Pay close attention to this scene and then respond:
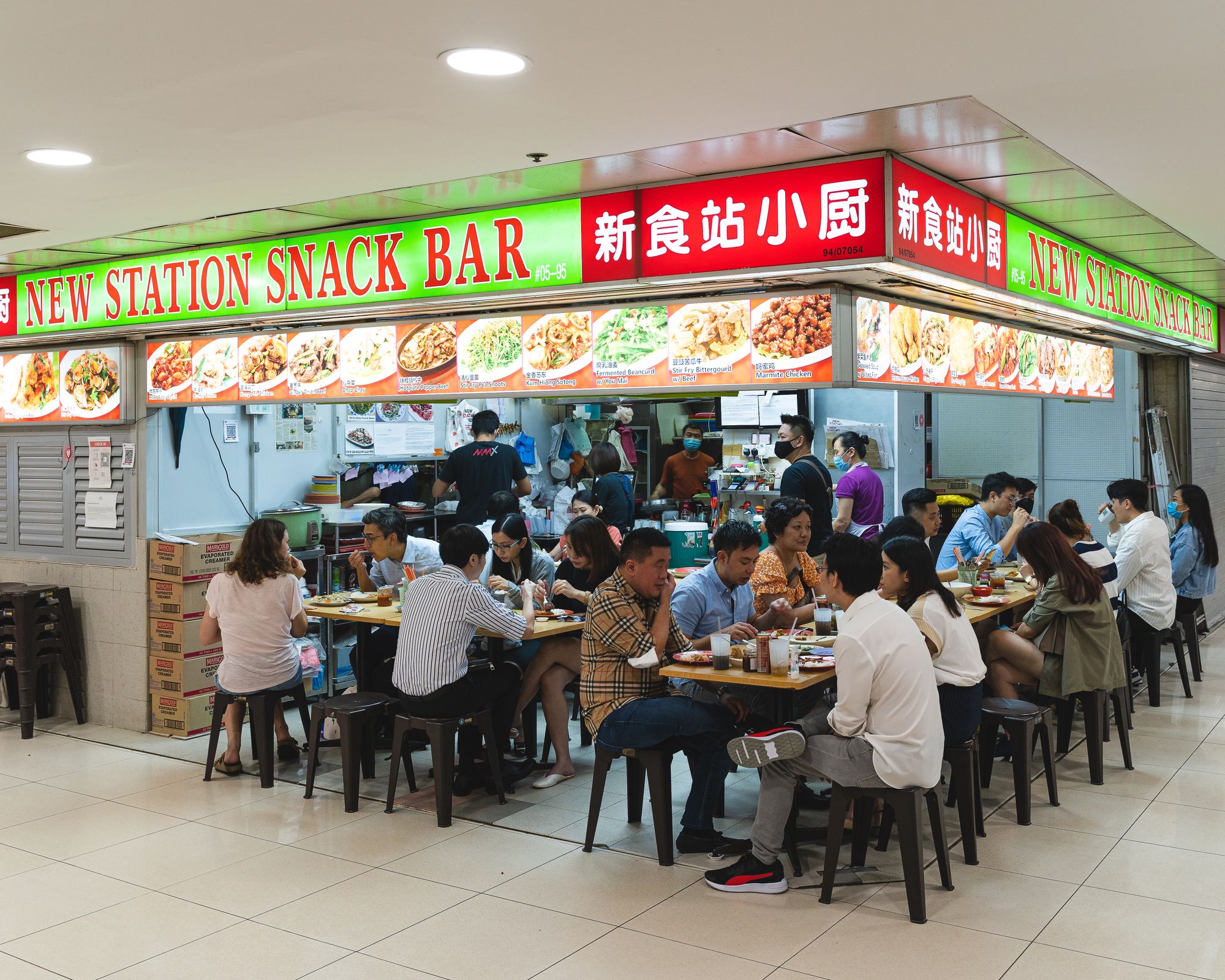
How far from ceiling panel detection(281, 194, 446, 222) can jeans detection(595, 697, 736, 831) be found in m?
2.58

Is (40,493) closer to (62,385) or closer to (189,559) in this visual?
(62,385)

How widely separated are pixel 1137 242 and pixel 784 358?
3160 millimetres

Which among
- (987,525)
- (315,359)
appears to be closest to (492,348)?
(315,359)

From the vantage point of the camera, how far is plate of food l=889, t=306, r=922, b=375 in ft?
16.6

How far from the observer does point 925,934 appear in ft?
12.9

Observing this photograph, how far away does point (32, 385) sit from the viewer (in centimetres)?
748

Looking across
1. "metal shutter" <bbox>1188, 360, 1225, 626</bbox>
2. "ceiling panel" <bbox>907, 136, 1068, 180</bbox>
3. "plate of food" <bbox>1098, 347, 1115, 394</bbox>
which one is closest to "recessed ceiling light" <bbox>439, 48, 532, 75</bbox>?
"ceiling panel" <bbox>907, 136, 1068, 180</bbox>

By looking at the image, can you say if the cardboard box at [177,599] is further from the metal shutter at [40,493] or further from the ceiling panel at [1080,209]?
the ceiling panel at [1080,209]

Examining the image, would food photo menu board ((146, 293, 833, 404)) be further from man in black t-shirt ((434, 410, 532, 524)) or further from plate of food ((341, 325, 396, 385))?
man in black t-shirt ((434, 410, 532, 524))

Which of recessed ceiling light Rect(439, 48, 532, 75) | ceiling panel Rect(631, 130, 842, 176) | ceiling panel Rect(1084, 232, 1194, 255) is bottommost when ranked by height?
recessed ceiling light Rect(439, 48, 532, 75)

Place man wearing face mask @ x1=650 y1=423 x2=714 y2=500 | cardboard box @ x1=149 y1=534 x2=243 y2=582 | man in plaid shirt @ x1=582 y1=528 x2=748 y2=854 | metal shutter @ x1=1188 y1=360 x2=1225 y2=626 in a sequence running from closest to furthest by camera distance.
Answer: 1. man in plaid shirt @ x1=582 y1=528 x2=748 y2=854
2. cardboard box @ x1=149 y1=534 x2=243 y2=582
3. metal shutter @ x1=1188 y1=360 x2=1225 y2=626
4. man wearing face mask @ x1=650 y1=423 x2=714 y2=500

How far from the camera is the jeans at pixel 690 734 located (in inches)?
179

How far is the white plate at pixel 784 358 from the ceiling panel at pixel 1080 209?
1324mm

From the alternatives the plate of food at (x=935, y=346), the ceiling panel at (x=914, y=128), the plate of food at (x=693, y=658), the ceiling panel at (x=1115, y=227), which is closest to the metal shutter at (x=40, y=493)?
the plate of food at (x=693, y=658)
